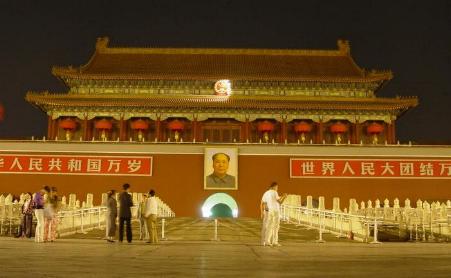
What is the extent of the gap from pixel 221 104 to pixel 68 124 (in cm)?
949

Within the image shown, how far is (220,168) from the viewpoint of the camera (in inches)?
1206

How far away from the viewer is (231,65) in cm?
3900

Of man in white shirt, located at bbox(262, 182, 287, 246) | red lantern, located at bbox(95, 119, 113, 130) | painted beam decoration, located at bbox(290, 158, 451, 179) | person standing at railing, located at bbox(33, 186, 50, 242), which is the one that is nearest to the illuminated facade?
red lantern, located at bbox(95, 119, 113, 130)

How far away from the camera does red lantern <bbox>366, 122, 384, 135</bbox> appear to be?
3466 centimetres

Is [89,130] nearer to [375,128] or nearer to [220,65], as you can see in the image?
[220,65]

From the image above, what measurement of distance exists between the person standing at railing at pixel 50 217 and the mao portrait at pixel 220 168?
16199mm

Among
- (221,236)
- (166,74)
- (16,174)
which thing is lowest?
(221,236)

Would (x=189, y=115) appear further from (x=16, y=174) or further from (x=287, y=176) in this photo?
(x=16, y=174)

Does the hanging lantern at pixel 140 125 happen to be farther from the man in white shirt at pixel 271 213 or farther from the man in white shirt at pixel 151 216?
the man in white shirt at pixel 271 213

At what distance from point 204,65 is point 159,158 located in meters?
10.2

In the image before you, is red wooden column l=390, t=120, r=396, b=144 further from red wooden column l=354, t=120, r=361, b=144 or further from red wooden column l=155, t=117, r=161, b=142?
red wooden column l=155, t=117, r=161, b=142

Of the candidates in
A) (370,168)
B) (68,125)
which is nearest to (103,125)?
(68,125)

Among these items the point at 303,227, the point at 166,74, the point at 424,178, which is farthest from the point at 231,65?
the point at 303,227

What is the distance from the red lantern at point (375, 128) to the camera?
34.7 metres
